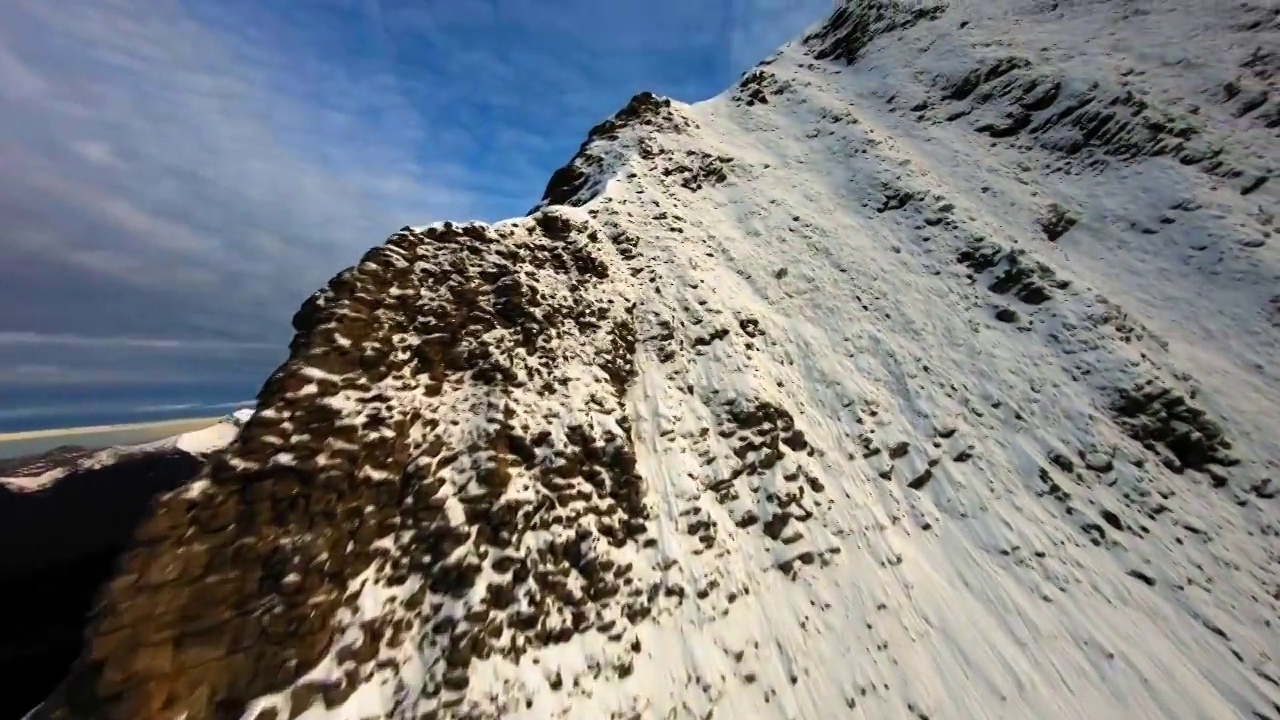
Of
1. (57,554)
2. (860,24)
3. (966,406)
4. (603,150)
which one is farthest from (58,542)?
(860,24)

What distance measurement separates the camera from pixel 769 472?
1291cm

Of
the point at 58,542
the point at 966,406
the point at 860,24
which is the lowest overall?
the point at 58,542

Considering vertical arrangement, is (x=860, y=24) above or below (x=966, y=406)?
above

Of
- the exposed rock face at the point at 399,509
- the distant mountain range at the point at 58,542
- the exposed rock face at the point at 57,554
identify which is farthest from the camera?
the distant mountain range at the point at 58,542

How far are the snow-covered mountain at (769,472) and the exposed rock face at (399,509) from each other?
50mm

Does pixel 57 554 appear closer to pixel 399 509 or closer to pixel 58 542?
pixel 58 542

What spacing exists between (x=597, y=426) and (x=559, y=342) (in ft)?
8.46

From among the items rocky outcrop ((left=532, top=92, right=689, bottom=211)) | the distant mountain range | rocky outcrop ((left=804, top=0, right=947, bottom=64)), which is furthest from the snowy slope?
rocky outcrop ((left=804, top=0, right=947, bottom=64))

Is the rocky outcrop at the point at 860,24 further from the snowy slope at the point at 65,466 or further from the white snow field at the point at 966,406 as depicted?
the snowy slope at the point at 65,466

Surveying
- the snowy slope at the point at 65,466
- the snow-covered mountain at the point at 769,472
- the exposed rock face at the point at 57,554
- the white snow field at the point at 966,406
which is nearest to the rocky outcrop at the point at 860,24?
the white snow field at the point at 966,406

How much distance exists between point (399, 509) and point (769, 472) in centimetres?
854

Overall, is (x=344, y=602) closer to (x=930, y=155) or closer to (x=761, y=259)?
(x=761, y=259)

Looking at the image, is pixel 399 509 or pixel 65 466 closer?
pixel 399 509

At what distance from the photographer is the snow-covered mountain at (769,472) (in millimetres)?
7648
